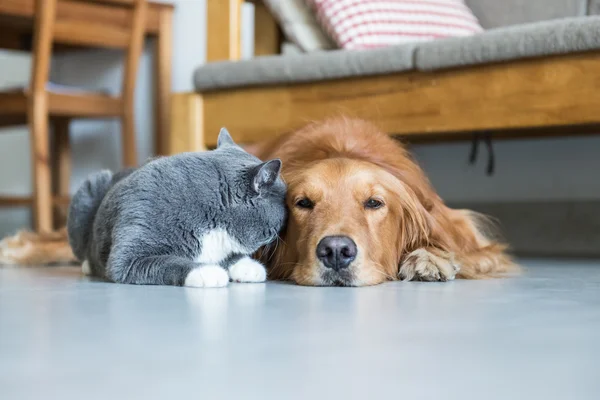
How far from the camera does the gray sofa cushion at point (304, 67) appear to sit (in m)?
2.46

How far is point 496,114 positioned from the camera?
2.33 metres

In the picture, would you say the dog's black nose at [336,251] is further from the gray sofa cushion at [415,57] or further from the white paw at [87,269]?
the gray sofa cushion at [415,57]

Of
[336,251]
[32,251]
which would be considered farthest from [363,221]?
[32,251]

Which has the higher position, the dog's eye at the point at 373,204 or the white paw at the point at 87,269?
the dog's eye at the point at 373,204

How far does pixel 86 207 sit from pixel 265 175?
56 centimetres

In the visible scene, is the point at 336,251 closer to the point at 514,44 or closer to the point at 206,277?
the point at 206,277

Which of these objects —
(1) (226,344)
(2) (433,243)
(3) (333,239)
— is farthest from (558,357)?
(2) (433,243)

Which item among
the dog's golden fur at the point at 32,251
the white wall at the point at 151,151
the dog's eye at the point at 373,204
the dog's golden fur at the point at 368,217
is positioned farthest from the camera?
the white wall at the point at 151,151

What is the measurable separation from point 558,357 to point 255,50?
2.50 m

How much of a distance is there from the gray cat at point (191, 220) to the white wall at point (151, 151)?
2.01 meters

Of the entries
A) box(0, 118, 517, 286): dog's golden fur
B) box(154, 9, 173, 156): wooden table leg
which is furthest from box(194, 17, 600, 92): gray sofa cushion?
box(154, 9, 173, 156): wooden table leg

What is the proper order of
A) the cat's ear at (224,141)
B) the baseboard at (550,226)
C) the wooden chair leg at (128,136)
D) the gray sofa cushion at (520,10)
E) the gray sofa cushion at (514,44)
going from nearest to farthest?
the cat's ear at (224,141) → the gray sofa cushion at (514,44) → the gray sofa cushion at (520,10) → the baseboard at (550,226) → the wooden chair leg at (128,136)

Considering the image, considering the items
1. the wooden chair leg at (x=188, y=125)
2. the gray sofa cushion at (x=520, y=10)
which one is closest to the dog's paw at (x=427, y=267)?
the wooden chair leg at (x=188, y=125)

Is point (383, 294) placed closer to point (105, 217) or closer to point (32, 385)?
point (105, 217)
